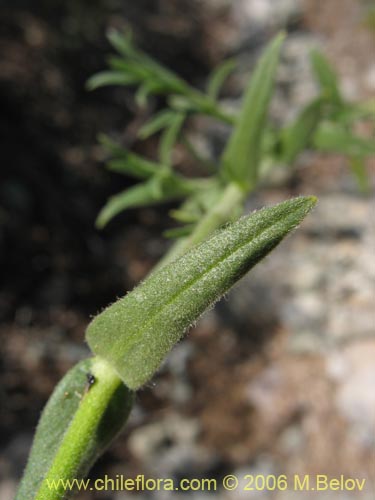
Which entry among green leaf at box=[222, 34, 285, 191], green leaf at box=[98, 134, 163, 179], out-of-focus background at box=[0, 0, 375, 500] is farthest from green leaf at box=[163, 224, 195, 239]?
out-of-focus background at box=[0, 0, 375, 500]

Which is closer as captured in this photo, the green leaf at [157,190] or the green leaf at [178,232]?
the green leaf at [178,232]

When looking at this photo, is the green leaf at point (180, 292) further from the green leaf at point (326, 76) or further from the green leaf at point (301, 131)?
the green leaf at point (326, 76)

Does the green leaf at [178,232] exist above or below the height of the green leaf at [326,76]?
below

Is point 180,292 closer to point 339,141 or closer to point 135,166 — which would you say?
point 135,166

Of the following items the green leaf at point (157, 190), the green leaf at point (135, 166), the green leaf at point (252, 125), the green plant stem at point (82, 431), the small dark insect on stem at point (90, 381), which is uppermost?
the green leaf at point (135, 166)

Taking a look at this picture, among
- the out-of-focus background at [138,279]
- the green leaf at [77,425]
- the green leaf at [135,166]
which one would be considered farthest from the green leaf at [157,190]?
the out-of-focus background at [138,279]

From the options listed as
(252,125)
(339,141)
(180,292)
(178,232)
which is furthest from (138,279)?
(180,292)

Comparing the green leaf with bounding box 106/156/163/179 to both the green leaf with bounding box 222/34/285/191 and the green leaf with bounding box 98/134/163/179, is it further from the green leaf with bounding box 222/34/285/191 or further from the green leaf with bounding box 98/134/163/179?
the green leaf with bounding box 222/34/285/191
